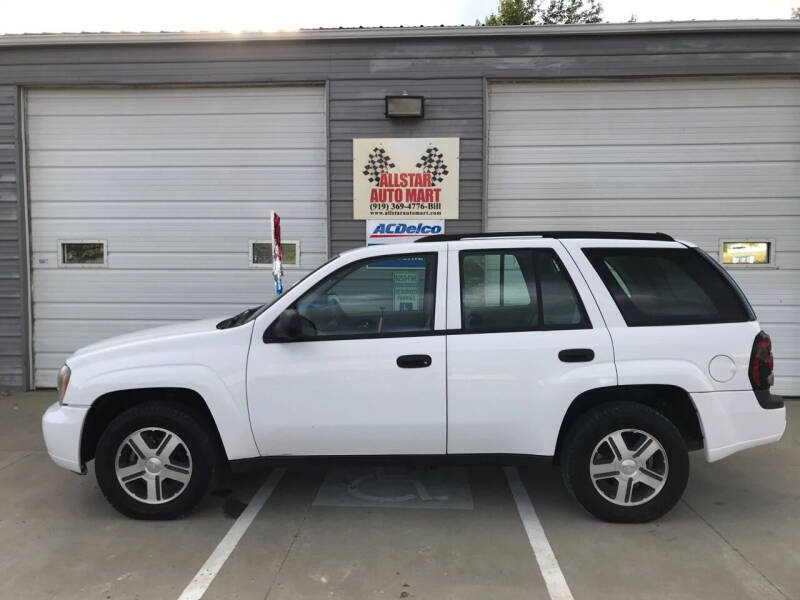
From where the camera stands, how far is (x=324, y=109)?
719 centimetres

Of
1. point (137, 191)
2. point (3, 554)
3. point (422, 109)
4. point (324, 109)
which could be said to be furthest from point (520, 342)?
point (137, 191)

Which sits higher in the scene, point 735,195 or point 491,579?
point 735,195

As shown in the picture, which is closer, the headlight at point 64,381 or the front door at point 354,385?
the front door at point 354,385

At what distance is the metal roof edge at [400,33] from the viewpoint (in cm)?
671

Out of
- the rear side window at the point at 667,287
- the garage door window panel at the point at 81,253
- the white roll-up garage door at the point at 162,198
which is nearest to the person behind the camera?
the rear side window at the point at 667,287

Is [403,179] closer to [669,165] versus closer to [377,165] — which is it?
[377,165]

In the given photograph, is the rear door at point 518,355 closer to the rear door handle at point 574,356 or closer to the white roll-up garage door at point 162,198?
the rear door handle at point 574,356

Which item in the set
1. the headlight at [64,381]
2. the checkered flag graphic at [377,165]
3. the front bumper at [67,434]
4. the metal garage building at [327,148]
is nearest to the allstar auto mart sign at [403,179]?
the checkered flag graphic at [377,165]

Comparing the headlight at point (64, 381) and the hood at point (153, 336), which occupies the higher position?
the hood at point (153, 336)

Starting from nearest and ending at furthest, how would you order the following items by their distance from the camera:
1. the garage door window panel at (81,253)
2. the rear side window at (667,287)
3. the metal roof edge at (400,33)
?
the rear side window at (667,287)
the metal roof edge at (400,33)
the garage door window panel at (81,253)

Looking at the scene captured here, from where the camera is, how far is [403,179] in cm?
704

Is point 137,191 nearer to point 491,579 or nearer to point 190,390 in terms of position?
point 190,390

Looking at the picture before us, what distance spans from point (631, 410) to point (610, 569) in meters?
0.93

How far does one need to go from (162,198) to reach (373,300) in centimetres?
469
